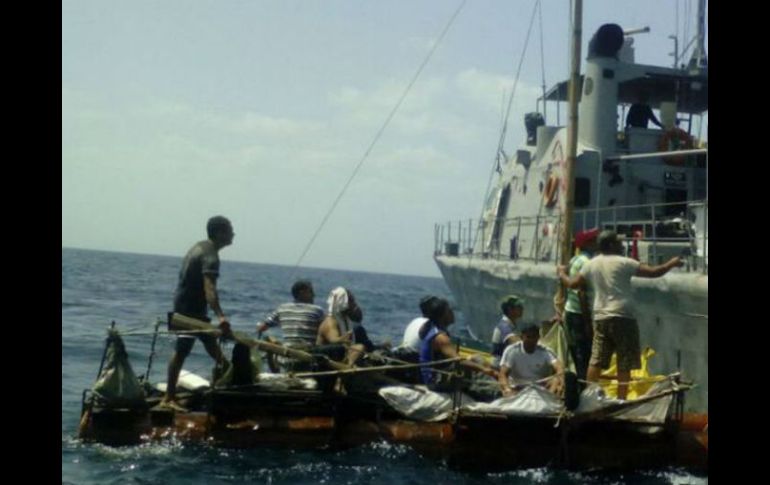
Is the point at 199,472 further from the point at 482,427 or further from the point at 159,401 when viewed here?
the point at 482,427

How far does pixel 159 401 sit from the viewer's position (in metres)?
8.89

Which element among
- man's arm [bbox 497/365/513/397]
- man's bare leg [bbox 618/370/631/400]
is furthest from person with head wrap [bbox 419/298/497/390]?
man's bare leg [bbox 618/370/631/400]

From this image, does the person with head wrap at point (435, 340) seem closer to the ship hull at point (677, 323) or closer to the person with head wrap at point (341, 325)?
the person with head wrap at point (341, 325)

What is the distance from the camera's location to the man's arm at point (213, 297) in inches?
324

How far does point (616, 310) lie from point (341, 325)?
2.95 m

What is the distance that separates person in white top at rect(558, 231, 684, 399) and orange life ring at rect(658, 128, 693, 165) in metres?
10.2

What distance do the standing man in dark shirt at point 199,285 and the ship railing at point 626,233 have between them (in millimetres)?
4481

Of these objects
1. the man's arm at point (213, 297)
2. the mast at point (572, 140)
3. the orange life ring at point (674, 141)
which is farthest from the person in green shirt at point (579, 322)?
the orange life ring at point (674, 141)

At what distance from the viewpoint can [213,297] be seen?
8375 millimetres

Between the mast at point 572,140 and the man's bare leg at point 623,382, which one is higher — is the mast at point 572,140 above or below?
above

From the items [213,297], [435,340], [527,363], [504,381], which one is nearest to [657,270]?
[527,363]

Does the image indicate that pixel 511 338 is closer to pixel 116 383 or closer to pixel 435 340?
pixel 435 340
